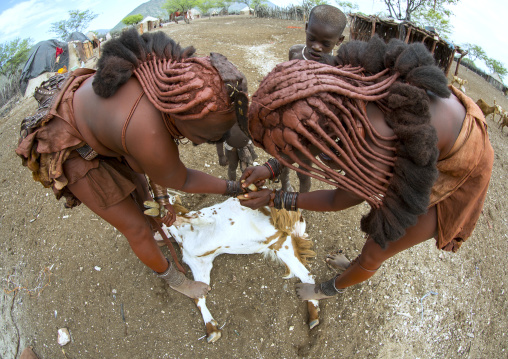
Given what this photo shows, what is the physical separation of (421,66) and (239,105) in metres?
0.79

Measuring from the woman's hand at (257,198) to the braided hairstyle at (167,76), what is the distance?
0.78 m

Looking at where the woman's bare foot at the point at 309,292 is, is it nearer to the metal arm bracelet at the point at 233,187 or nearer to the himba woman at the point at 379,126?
the metal arm bracelet at the point at 233,187

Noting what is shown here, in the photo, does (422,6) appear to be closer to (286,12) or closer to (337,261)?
(286,12)

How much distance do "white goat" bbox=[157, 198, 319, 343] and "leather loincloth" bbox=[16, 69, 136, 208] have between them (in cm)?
80

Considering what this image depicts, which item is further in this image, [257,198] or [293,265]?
[293,265]

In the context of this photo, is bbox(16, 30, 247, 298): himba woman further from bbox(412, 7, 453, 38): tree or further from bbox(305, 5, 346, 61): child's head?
bbox(412, 7, 453, 38): tree

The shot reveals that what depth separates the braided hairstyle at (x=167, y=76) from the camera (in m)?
1.38

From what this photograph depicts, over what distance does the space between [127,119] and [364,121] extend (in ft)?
3.54

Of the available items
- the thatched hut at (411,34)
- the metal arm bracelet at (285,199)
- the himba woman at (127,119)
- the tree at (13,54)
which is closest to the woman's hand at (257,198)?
the metal arm bracelet at (285,199)

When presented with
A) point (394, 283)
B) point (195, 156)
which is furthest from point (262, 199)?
point (195, 156)

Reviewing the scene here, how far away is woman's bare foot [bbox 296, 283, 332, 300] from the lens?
2.45m

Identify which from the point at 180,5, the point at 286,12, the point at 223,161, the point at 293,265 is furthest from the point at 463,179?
the point at 180,5

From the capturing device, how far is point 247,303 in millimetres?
2615

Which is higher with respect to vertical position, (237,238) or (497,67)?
(237,238)
